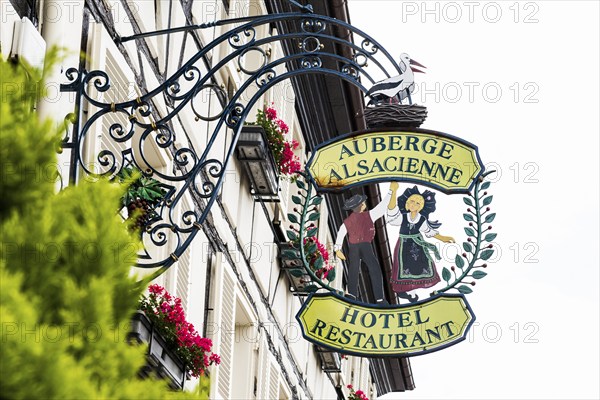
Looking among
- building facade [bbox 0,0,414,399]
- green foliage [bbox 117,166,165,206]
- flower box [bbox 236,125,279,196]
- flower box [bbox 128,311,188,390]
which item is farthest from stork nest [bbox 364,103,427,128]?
flower box [bbox 236,125,279,196]

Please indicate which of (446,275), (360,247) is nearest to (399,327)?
(446,275)

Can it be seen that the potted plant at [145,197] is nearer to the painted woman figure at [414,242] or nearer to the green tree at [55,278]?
the painted woman figure at [414,242]

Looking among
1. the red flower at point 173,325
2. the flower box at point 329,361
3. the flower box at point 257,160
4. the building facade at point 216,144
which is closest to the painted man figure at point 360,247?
the building facade at point 216,144

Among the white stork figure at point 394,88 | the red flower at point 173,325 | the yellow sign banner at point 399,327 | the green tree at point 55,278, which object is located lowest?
the green tree at point 55,278

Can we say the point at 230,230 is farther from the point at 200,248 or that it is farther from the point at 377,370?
the point at 377,370

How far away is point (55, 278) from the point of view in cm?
470

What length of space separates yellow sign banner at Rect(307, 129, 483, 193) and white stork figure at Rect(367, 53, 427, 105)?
22 cm

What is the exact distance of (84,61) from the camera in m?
8.86

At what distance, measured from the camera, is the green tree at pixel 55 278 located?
14.1 ft

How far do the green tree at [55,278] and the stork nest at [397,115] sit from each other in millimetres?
3341

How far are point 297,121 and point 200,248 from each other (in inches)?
257

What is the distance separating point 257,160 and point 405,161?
5.40 metres

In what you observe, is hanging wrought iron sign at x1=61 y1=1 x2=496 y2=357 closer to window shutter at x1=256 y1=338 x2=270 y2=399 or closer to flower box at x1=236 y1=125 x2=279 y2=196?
flower box at x1=236 y1=125 x2=279 y2=196

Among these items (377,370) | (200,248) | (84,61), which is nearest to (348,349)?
(84,61)
